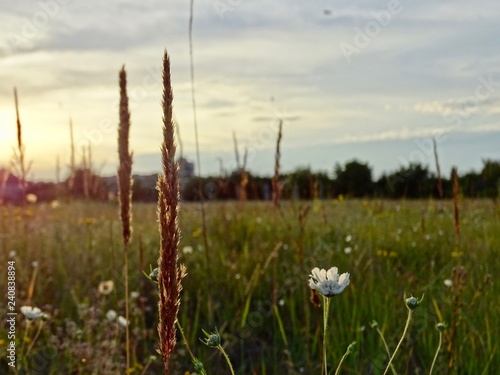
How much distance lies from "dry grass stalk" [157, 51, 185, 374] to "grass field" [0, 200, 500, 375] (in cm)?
136

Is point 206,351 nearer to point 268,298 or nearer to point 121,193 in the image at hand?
point 268,298

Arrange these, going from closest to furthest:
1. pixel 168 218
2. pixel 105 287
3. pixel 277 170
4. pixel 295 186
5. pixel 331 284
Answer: pixel 168 218 → pixel 331 284 → pixel 277 170 → pixel 105 287 → pixel 295 186

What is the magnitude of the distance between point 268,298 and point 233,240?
1.43 metres

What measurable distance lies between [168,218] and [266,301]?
3.06 metres

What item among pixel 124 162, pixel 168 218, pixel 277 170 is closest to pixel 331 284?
pixel 168 218

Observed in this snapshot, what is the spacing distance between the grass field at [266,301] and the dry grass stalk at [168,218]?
136 centimetres

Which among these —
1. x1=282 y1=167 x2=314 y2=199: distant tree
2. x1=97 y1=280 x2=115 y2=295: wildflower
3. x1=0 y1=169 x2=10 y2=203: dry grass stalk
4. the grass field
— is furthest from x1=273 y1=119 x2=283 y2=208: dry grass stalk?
x1=0 y1=169 x2=10 y2=203: dry grass stalk

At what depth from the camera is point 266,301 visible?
4219mm

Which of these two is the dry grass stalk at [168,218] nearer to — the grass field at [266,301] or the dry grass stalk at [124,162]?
the dry grass stalk at [124,162]

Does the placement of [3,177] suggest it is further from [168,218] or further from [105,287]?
[168,218]

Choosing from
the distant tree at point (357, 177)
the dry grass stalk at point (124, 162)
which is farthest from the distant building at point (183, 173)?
the distant tree at point (357, 177)

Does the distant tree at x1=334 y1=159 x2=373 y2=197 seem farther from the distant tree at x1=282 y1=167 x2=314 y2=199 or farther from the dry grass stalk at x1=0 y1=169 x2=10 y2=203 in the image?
the dry grass stalk at x1=0 y1=169 x2=10 y2=203

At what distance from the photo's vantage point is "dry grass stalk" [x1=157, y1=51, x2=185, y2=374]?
122cm

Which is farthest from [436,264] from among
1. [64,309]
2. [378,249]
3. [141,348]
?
[64,309]
